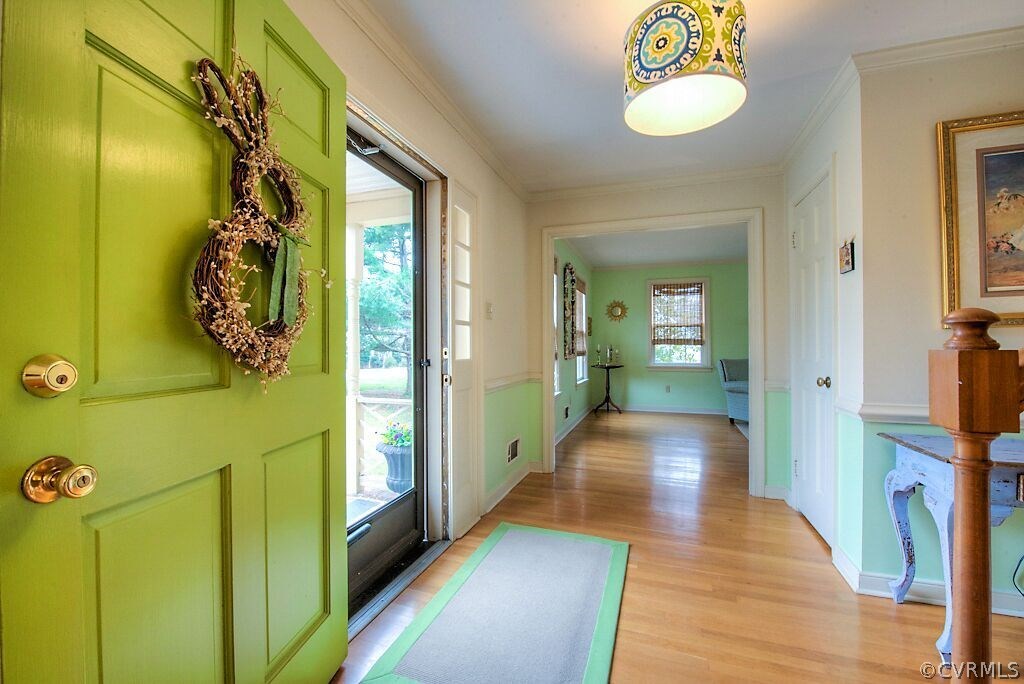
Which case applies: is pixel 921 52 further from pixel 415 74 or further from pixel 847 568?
pixel 847 568

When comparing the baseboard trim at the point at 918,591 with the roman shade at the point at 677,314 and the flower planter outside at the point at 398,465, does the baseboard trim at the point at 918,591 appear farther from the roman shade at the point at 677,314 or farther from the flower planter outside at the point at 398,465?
the roman shade at the point at 677,314

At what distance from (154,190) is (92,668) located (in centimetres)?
88

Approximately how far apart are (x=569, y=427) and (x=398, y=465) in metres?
3.35

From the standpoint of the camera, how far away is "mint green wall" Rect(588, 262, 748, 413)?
21.1 ft

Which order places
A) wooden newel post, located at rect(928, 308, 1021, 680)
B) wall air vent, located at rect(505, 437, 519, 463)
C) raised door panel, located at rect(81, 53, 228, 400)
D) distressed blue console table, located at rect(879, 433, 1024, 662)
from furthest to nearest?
wall air vent, located at rect(505, 437, 519, 463), distressed blue console table, located at rect(879, 433, 1024, 662), raised door panel, located at rect(81, 53, 228, 400), wooden newel post, located at rect(928, 308, 1021, 680)

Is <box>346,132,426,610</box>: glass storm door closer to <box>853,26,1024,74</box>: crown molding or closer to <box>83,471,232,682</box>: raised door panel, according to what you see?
<box>83,471,232,682</box>: raised door panel

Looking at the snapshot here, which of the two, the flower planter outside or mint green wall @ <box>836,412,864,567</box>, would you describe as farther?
the flower planter outside

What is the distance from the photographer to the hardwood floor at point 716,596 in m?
Result: 1.46

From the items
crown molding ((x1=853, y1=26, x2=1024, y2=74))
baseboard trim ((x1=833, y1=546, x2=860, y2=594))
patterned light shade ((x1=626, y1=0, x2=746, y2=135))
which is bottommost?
baseboard trim ((x1=833, y1=546, x2=860, y2=594))

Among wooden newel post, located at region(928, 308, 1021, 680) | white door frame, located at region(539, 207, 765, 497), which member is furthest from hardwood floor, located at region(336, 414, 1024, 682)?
wooden newel post, located at region(928, 308, 1021, 680)

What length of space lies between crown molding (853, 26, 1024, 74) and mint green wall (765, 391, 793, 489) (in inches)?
79.4

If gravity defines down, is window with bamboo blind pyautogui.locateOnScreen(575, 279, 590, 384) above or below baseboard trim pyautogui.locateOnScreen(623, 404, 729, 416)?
above

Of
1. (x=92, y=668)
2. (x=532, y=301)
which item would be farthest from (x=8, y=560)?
(x=532, y=301)

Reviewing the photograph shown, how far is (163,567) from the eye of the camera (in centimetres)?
83
